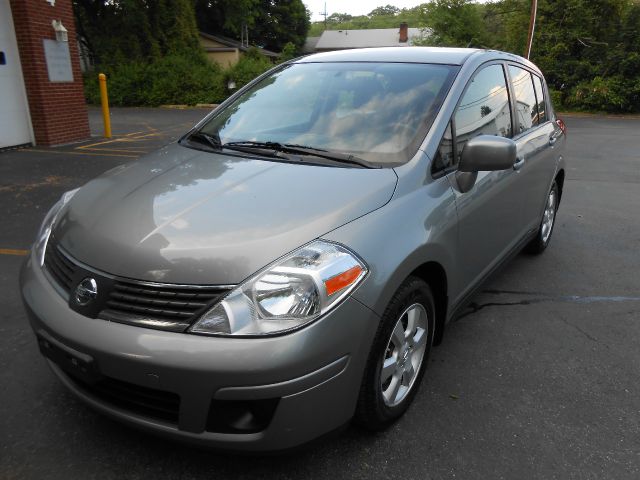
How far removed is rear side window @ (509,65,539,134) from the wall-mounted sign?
27.4 ft

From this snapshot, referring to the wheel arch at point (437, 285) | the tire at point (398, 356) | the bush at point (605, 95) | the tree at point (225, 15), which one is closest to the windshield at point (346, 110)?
the wheel arch at point (437, 285)

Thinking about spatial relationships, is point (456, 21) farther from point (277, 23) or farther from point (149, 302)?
point (149, 302)

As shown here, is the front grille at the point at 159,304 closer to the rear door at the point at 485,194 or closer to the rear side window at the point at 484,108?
the rear door at the point at 485,194

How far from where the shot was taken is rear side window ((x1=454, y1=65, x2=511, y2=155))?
2.93 metres

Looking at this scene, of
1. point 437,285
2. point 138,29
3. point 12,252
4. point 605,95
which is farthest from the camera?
point 138,29

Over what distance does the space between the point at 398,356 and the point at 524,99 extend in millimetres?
2574

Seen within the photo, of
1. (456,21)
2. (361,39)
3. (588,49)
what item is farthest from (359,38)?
(588,49)

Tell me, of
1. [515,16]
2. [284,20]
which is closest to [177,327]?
[515,16]

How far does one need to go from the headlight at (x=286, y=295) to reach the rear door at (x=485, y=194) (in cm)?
102

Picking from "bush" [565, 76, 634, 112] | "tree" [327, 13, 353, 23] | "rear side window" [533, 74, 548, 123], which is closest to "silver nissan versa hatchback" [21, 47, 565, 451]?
"rear side window" [533, 74, 548, 123]

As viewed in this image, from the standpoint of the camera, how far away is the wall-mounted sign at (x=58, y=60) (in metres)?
9.27

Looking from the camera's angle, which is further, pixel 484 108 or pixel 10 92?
pixel 10 92

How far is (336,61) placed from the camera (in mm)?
3447

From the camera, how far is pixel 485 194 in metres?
3.01
